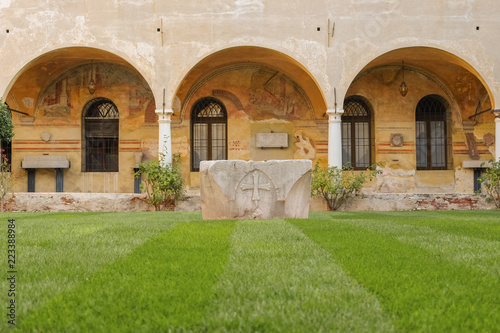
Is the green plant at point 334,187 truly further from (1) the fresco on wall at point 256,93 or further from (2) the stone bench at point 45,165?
(2) the stone bench at point 45,165

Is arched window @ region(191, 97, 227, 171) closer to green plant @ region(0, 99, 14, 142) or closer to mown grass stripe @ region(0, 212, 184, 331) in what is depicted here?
green plant @ region(0, 99, 14, 142)

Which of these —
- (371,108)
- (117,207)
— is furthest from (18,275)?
(371,108)

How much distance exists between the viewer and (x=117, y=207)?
11.4 meters

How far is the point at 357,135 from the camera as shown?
1564 cm

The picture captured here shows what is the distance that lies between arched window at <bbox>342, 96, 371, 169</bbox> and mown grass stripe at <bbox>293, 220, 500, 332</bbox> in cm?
1181

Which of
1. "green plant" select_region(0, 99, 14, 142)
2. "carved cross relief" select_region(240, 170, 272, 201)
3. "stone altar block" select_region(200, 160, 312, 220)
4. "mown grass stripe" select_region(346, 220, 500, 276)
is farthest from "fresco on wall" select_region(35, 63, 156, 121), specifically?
"mown grass stripe" select_region(346, 220, 500, 276)

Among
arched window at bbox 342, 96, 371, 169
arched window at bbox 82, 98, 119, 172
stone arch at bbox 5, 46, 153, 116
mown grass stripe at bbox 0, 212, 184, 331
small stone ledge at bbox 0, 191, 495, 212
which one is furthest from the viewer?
arched window at bbox 342, 96, 371, 169

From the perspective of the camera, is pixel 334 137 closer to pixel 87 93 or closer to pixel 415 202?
pixel 415 202

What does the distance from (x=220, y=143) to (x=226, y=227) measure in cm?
1020

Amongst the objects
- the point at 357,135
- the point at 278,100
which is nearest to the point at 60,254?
the point at 278,100

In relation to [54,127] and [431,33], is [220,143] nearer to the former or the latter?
[54,127]

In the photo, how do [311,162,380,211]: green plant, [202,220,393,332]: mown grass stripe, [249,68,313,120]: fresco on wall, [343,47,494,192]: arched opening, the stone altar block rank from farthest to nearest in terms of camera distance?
1. [249,68,313,120]: fresco on wall
2. [343,47,494,192]: arched opening
3. [311,162,380,211]: green plant
4. the stone altar block
5. [202,220,393,332]: mown grass stripe

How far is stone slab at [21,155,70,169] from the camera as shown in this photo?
48.0 ft

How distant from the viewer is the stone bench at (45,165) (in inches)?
577
